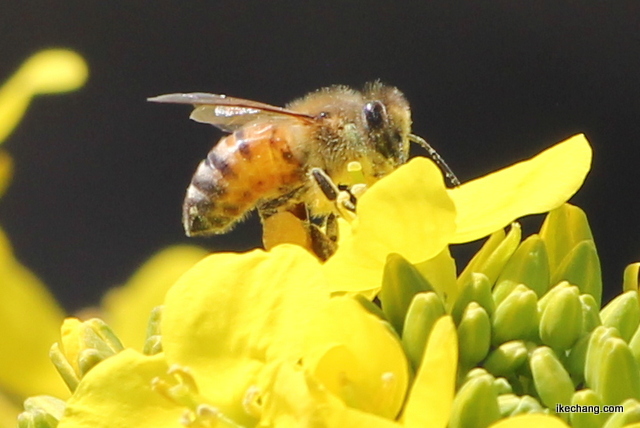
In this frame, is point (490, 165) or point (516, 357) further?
point (490, 165)

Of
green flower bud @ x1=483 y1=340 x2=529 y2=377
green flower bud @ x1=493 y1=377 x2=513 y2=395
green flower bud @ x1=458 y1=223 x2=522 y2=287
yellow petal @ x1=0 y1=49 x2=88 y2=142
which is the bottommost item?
green flower bud @ x1=493 y1=377 x2=513 y2=395

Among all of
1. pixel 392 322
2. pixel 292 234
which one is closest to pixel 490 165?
pixel 292 234

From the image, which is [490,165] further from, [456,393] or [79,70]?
[456,393]

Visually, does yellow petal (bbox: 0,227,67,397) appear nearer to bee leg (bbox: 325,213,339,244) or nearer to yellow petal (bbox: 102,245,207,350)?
yellow petal (bbox: 102,245,207,350)

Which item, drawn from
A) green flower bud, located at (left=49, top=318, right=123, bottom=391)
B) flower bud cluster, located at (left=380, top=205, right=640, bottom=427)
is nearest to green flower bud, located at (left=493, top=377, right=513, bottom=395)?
flower bud cluster, located at (left=380, top=205, right=640, bottom=427)

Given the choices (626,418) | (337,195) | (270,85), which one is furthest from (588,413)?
(270,85)

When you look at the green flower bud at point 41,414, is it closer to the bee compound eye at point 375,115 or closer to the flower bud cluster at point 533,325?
the flower bud cluster at point 533,325

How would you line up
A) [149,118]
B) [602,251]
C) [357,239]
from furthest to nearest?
1. [149,118]
2. [602,251]
3. [357,239]
